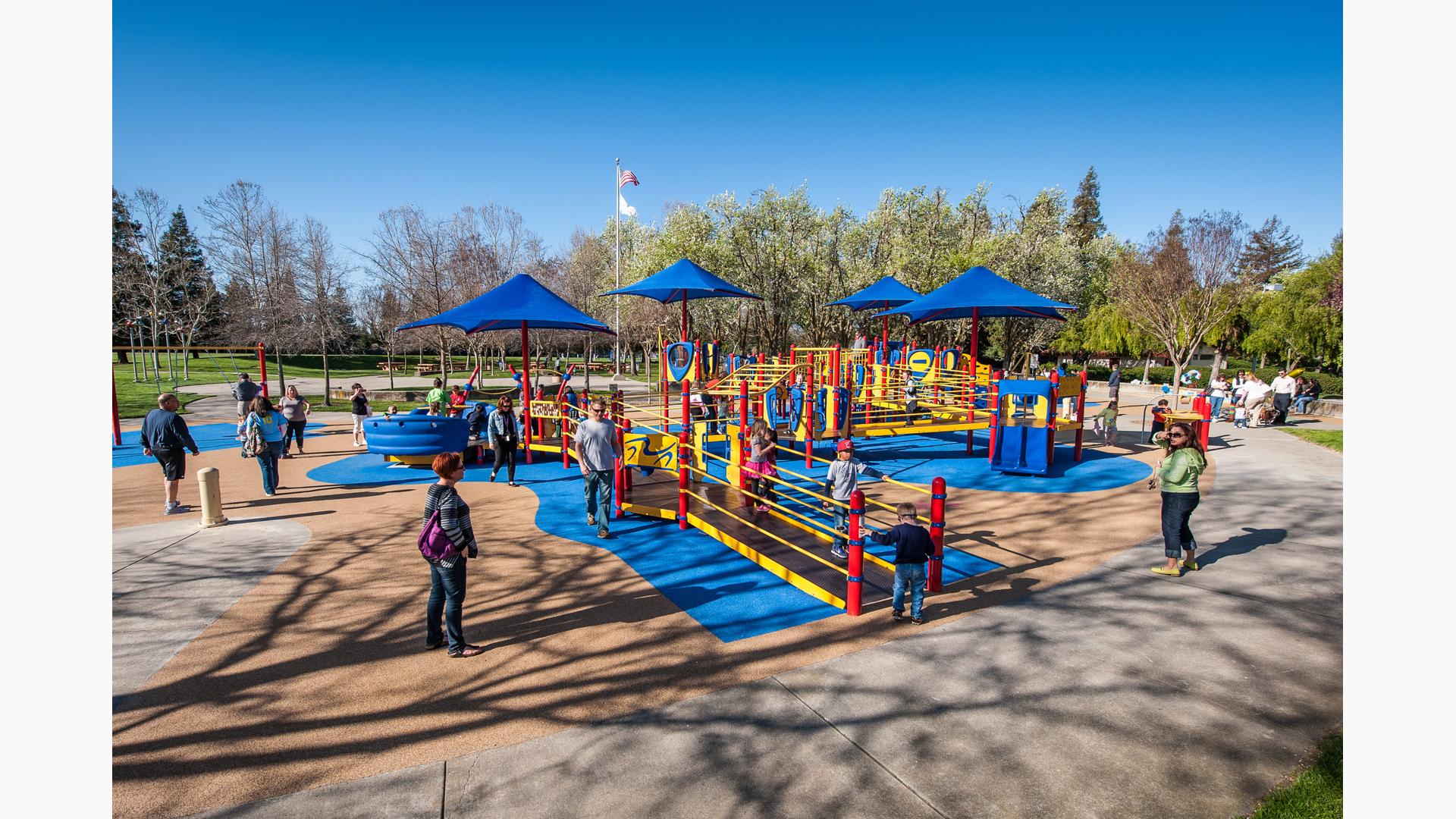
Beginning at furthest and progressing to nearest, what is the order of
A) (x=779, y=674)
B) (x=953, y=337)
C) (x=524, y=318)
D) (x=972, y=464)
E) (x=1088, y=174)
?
(x=1088, y=174) → (x=953, y=337) → (x=972, y=464) → (x=524, y=318) → (x=779, y=674)

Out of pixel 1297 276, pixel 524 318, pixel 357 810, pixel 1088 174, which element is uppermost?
pixel 1088 174

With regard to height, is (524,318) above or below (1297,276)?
below

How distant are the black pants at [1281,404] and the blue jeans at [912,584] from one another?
2262 cm

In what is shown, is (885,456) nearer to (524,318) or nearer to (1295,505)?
(1295,505)

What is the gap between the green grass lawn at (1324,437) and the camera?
17.0m

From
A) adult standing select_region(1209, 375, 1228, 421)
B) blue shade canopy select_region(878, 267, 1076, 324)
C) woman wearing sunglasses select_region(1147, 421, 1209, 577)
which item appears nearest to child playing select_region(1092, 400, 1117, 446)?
blue shade canopy select_region(878, 267, 1076, 324)

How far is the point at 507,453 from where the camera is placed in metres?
12.7

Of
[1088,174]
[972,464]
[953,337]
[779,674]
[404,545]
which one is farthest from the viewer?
[1088,174]

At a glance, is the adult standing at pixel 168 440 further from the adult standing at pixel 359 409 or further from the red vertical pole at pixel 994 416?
the red vertical pole at pixel 994 416

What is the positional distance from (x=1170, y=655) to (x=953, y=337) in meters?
32.7

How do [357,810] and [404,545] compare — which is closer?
[357,810]

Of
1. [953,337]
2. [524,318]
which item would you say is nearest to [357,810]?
[524,318]

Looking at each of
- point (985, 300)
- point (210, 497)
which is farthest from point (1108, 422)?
point (210, 497)

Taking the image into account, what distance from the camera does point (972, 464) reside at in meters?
14.8
